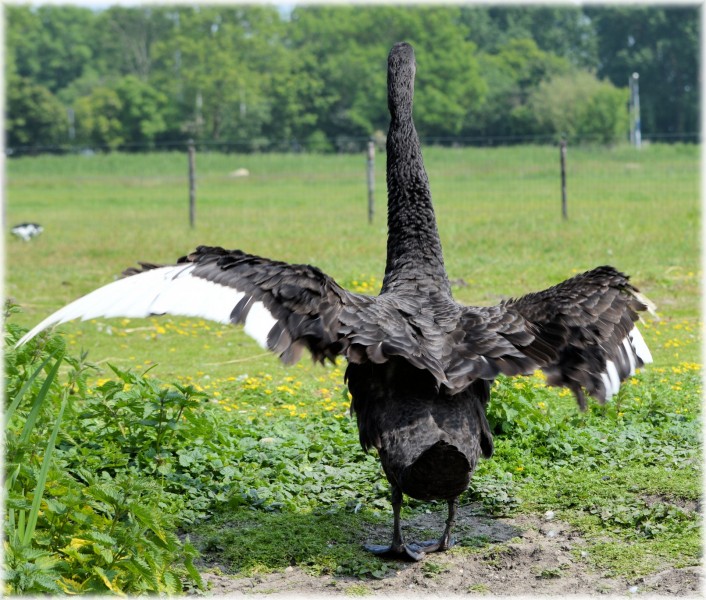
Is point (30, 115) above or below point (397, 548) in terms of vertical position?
above

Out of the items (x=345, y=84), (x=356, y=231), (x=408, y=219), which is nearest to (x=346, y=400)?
(x=408, y=219)

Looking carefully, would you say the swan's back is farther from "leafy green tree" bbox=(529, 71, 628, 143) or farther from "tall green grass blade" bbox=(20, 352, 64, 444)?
"leafy green tree" bbox=(529, 71, 628, 143)

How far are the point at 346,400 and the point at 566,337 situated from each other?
2.05 m

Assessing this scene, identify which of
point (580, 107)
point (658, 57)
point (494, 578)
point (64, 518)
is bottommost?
point (494, 578)

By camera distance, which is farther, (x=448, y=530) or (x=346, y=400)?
(x=346, y=400)

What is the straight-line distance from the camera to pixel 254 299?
15.7 ft

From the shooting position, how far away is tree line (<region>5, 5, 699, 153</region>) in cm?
7419

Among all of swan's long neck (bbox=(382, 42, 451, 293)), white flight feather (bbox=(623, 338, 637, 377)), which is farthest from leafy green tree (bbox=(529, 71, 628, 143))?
white flight feather (bbox=(623, 338, 637, 377))

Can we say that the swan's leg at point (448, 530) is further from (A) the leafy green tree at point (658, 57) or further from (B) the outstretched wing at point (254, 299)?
(A) the leafy green tree at point (658, 57)

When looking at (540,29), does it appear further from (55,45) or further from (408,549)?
(408,549)

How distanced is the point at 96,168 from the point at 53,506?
46.6 meters

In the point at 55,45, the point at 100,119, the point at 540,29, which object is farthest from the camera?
the point at 55,45

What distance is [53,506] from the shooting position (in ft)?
15.0

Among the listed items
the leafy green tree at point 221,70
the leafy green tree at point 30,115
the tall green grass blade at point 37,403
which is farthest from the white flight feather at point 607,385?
the leafy green tree at point 221,70
